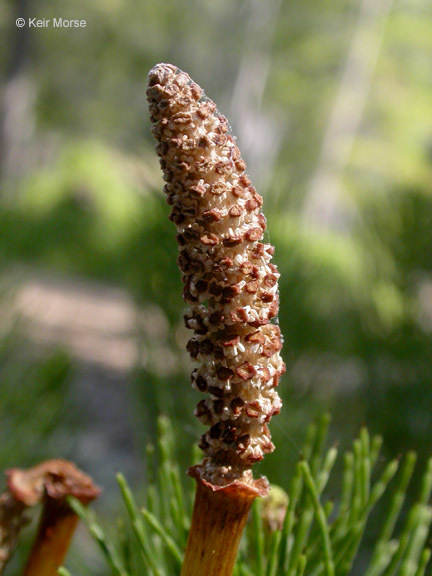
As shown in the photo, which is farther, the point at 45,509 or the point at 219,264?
the point at 45,509

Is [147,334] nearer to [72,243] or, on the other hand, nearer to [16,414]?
[16,414]

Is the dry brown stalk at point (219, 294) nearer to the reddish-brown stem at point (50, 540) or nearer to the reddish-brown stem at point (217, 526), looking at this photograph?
the reddish-brown stem at point (217, 526)

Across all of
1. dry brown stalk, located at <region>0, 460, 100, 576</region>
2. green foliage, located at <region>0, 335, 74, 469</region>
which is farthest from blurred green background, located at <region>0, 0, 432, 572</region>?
dry brown stalk, located at <region>0, 460, 100, 576</region>

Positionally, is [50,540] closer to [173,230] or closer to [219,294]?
[219,294]

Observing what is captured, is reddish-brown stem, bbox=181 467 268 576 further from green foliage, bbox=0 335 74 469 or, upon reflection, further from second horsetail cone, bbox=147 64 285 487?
green foliage, bbox=0 335 74 469

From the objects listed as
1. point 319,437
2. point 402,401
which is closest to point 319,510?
point 319,437
